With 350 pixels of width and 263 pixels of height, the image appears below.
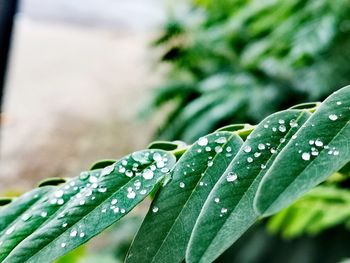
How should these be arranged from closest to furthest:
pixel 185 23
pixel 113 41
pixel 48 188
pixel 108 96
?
pixel 48 188 < pixel 185 23 < pixel 108 96 < pixel 113 41

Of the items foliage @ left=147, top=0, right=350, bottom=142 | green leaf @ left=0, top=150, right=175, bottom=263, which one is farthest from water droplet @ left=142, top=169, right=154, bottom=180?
foliage @ left=147, top=0, right=350, bottom=142

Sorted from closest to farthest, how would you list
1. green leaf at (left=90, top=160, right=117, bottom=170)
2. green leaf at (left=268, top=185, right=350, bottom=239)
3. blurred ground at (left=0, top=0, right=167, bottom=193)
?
1. green leaf at (left=90, top=160, right=117, bottom=170)
2. green leaf at (left=268, top=185, right=350, bottom=239)
3. blurred ground at (left=0, top=0, right=167, bottom=193)

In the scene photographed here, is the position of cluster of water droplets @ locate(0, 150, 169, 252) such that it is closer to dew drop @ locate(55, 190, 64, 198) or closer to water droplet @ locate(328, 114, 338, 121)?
dew drop @ locate(55, 190, 64, 198)

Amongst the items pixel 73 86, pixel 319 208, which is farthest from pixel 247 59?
pixel 73 86

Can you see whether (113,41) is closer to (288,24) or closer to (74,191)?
(288,24)

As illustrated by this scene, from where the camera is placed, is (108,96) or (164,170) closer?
(164,170)

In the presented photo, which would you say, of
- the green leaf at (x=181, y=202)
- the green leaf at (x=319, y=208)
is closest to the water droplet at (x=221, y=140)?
the green leaf at (x=181, y=202)

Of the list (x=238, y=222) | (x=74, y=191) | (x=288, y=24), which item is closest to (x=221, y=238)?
(x=238, y=222)
